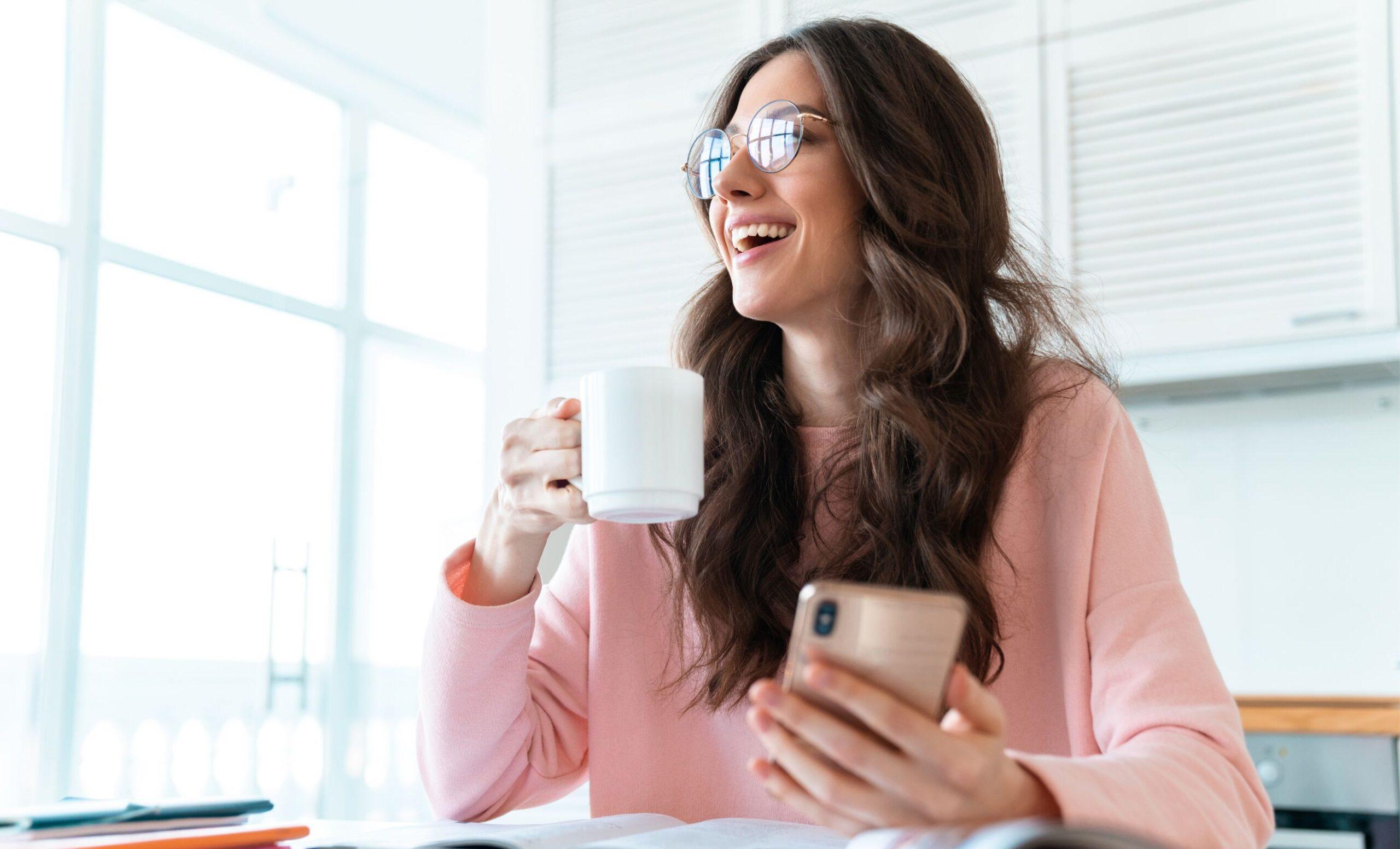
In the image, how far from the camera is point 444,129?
15.1 feet

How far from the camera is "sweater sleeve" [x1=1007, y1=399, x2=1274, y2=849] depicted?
29.3 inches

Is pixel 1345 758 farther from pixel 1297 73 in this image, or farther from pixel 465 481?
pixel 465 481

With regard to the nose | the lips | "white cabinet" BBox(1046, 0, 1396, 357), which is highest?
"white cabinet" BBox(1046, 0, 1396, 357)

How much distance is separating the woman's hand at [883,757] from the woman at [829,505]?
0.31 metres

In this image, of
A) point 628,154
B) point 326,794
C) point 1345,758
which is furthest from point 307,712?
point 1345,758

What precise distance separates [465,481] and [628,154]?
1724mm

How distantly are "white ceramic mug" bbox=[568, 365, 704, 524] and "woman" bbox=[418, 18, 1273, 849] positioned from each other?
0.11 meters

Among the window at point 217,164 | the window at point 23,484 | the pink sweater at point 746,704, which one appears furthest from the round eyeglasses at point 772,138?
the window at point 217,164

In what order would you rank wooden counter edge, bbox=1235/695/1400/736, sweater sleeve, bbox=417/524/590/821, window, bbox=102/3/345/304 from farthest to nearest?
window, bbox=102/3/345/304 < wooden counter edge, bbox=1235/695/1400/736 < sweater sleeve, bbox=417/524/590/821

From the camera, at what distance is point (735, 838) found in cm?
87

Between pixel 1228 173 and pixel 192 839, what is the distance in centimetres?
259

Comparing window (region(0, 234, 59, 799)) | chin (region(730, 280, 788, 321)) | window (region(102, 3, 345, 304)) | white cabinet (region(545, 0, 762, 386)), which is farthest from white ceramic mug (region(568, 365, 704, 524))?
window (region(102, 3, 345, 304))

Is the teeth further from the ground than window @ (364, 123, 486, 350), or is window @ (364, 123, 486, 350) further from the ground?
window @ (364, 123, 486, 350)

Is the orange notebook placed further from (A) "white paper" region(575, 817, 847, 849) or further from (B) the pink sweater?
(B) the pink sweater
